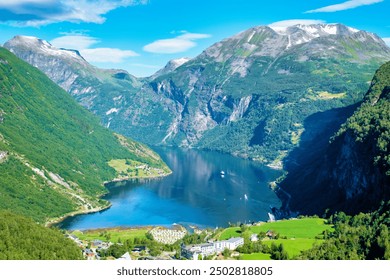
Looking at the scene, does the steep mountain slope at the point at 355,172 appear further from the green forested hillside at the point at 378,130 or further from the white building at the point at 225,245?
the white building at the point at 225,245

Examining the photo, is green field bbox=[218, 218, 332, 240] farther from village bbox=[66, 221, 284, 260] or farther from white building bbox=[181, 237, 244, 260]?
white building bbox=[181, 237, 244, 260]

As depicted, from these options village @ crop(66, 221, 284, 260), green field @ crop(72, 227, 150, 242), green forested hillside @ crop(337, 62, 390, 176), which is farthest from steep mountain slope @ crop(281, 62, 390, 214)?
green field @ crop(72, 227, 150, 242)

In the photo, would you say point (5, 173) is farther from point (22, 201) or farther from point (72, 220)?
point (72, 220)

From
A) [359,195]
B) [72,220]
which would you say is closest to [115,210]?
[72,220]

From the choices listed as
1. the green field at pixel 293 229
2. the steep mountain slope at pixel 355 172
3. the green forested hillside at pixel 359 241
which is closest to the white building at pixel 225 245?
the green forested hillside at pixel 359 241

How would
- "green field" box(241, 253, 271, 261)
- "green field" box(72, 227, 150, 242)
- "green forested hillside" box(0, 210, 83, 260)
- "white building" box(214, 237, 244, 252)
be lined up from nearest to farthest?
"green forested hillside" box(0, 210, 83, 260) → "green field" box(241, 253, 271, 261) → "white building" box(214, 237, 244, 252) → "green field" box(72, 227, 150, 242)

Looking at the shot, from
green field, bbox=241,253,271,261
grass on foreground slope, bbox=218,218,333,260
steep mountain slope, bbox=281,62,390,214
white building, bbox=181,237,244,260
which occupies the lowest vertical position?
green field, bbox=241,253,271,261

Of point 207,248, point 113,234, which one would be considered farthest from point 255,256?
point 113,234
